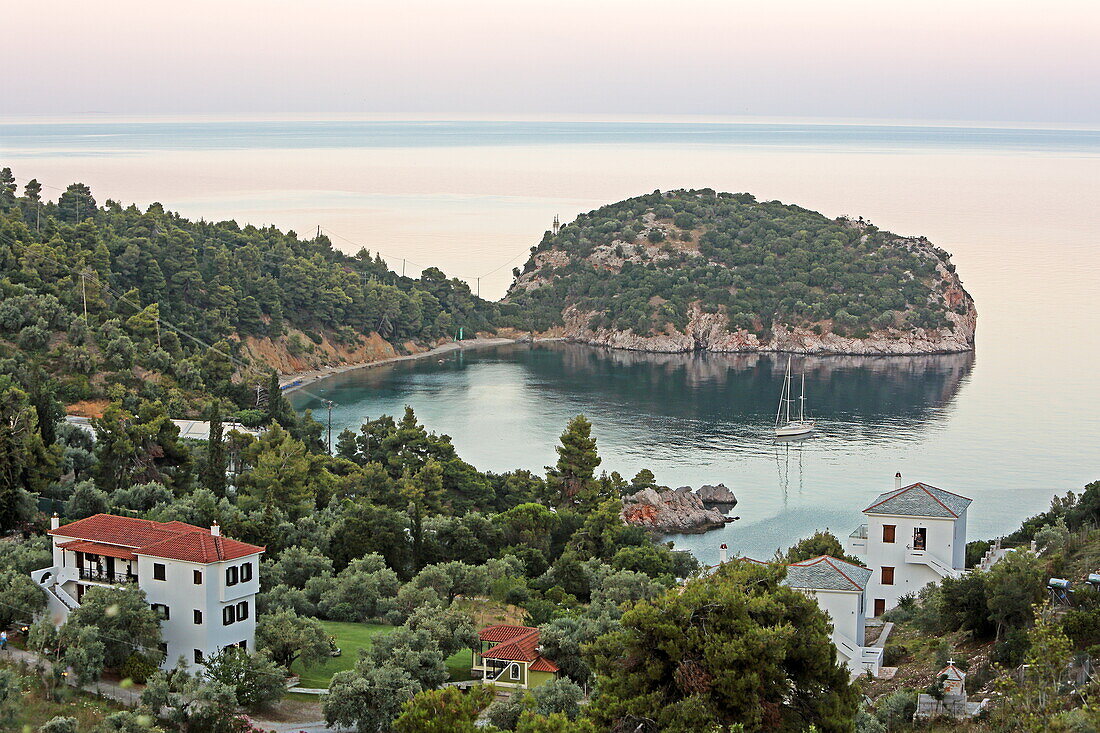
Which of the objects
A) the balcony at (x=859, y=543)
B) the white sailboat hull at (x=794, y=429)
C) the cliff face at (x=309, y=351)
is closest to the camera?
the balcony at (x=859, y=543)

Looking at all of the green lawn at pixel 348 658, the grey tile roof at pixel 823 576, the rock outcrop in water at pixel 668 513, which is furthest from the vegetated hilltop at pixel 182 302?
the grey tile roof at pixel 823 576

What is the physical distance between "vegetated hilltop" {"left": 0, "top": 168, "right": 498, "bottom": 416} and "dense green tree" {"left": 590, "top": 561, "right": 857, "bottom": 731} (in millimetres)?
33474

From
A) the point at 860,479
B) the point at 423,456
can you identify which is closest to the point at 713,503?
the point at 860,479

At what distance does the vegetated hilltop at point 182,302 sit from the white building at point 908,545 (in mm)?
29130

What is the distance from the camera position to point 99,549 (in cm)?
2420

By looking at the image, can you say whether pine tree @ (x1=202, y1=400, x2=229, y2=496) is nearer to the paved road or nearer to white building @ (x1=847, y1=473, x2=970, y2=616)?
the paved road

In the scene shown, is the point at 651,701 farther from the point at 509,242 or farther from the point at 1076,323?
the point at 509,242

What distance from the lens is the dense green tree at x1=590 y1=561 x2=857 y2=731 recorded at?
16594 millimetres

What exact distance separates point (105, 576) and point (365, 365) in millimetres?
59691

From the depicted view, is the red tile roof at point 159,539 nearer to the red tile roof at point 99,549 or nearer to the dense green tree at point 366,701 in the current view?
the red tile roof at point 99,549

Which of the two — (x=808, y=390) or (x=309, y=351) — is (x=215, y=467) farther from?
(x=808, y=390)

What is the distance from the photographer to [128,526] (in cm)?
2473

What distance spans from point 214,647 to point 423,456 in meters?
26.3

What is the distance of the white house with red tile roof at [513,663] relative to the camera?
74.9 ft
